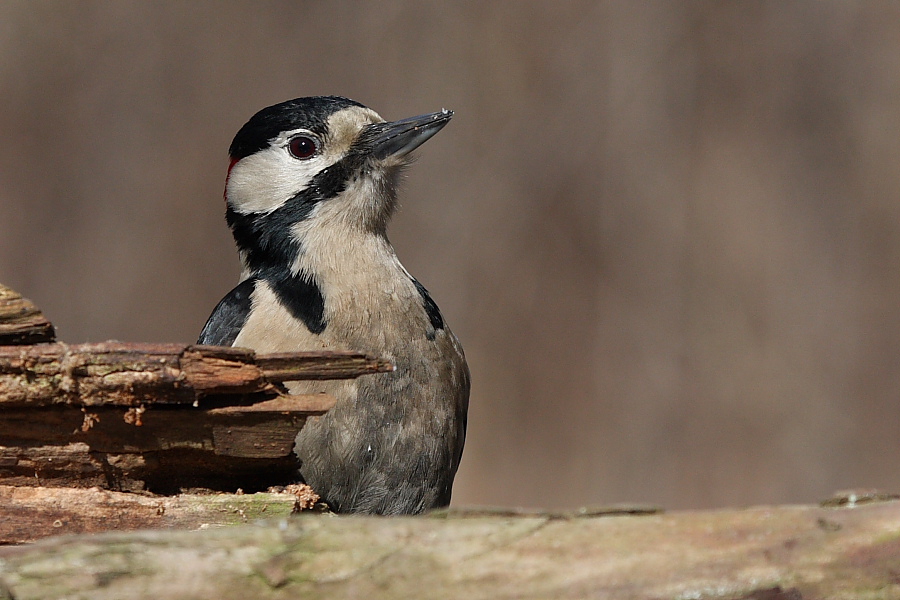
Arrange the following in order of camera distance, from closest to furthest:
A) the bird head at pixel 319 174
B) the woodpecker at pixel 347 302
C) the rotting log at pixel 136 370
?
the rotting log at pixel 136 370 < the woodpecker at pixel 347 302 < the bird head at pixel 319 174

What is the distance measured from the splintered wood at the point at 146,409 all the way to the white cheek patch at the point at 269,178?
1531 millimetres

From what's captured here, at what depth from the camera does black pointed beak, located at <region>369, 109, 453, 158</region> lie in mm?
3682

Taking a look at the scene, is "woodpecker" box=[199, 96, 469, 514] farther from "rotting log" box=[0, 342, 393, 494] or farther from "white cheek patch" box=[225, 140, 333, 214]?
"rotting log" box=[0, 342, 393, 494]

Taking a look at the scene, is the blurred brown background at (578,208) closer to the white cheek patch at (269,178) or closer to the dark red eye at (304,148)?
the white cheek patch at (269,178)

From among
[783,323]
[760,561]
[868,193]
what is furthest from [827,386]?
[760,561]

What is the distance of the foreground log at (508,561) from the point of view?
1.56 m

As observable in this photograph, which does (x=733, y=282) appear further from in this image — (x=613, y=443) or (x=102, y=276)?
(x=102, y=276)

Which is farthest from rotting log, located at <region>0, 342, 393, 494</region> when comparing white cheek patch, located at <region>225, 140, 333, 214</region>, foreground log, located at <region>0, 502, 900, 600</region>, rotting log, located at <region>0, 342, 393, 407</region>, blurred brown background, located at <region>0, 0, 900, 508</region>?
blurred brown background, located at <region>0, 0, 900, 508</region>

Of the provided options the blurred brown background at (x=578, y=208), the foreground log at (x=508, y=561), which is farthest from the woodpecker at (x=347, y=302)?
the blurred brown background at (x=578, y=208)

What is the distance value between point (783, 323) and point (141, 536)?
6086 millimetres

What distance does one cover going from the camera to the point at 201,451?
2.26 metres

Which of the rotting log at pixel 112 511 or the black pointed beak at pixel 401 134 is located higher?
the black pointed beak at pixel 401 134

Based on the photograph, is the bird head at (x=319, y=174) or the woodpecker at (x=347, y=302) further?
the bird head at (x=319, y=174)

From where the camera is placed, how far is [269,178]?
374cm
